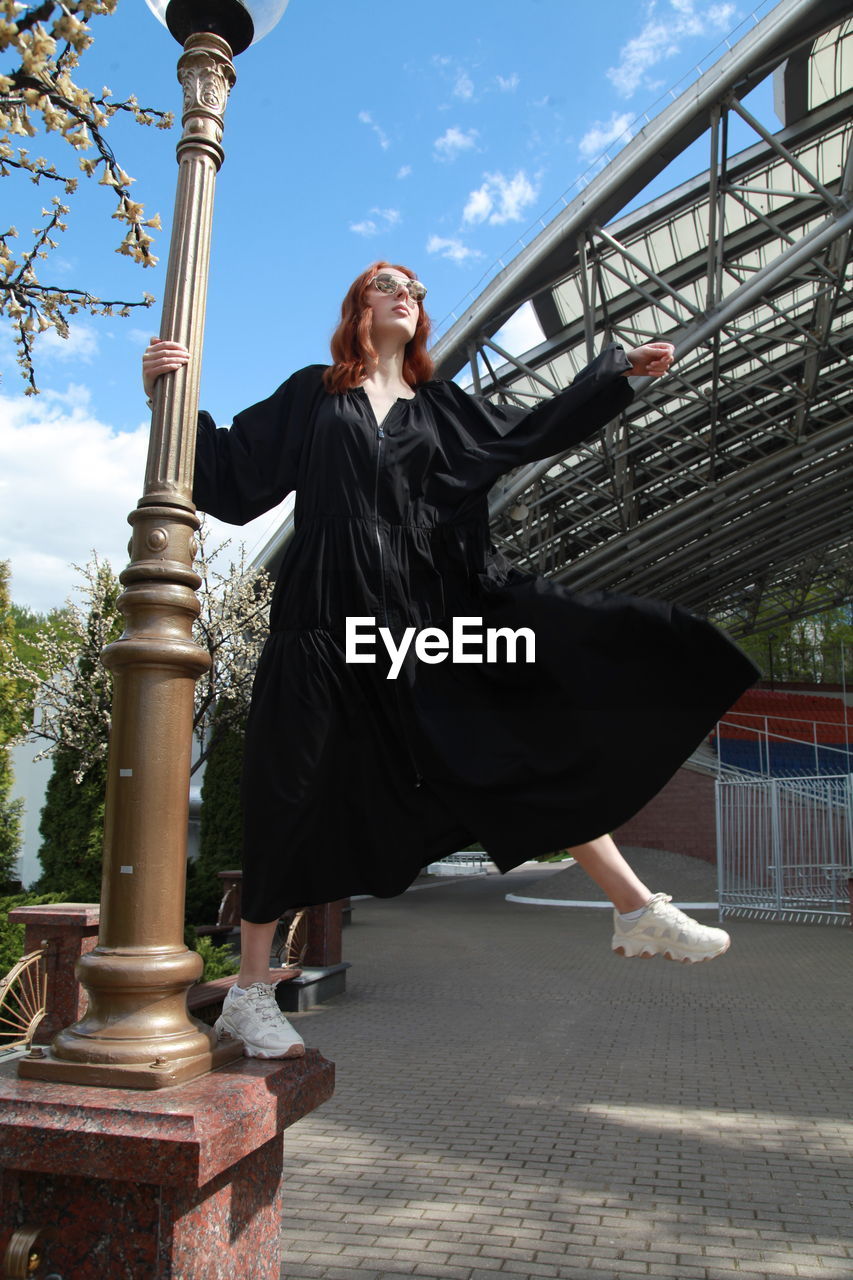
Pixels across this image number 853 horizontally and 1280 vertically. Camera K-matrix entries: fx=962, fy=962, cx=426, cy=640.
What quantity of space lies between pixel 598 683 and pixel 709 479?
77.2ft

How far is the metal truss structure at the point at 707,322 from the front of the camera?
1419 centimetres

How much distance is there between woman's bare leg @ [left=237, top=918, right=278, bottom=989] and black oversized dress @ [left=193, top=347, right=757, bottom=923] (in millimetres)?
74

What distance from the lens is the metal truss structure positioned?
1419 cm

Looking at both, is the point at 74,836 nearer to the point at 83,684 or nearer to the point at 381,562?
the point at 83,684

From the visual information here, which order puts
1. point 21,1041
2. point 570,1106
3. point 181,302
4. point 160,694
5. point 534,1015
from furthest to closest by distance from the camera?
point 534,1015 → point 21,1041 → point 570,1106 → point 181,302 → point 160,694

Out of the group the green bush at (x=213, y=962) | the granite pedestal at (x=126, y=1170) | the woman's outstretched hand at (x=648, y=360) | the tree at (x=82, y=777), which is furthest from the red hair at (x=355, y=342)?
the tree at (x=82, y=777)

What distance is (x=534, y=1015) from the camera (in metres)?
8.64

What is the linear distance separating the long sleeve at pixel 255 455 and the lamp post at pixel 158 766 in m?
0.16

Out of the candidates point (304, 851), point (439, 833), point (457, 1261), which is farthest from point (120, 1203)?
point (457, 1261)

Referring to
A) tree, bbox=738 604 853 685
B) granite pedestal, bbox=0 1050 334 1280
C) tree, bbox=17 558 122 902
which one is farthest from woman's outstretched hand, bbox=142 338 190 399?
tree, bbox=738 604 853 685

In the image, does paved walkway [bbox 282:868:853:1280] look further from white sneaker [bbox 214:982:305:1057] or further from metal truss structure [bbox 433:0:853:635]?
metal truss structure [bbox 433:0:853:635]

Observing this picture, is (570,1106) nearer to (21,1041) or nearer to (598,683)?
(21,1041)

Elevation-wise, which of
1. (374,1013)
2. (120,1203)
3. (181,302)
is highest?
(181,302)

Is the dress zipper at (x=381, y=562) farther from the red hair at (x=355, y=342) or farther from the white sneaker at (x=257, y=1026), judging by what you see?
the white sneaker at (x=257, y=1026)
